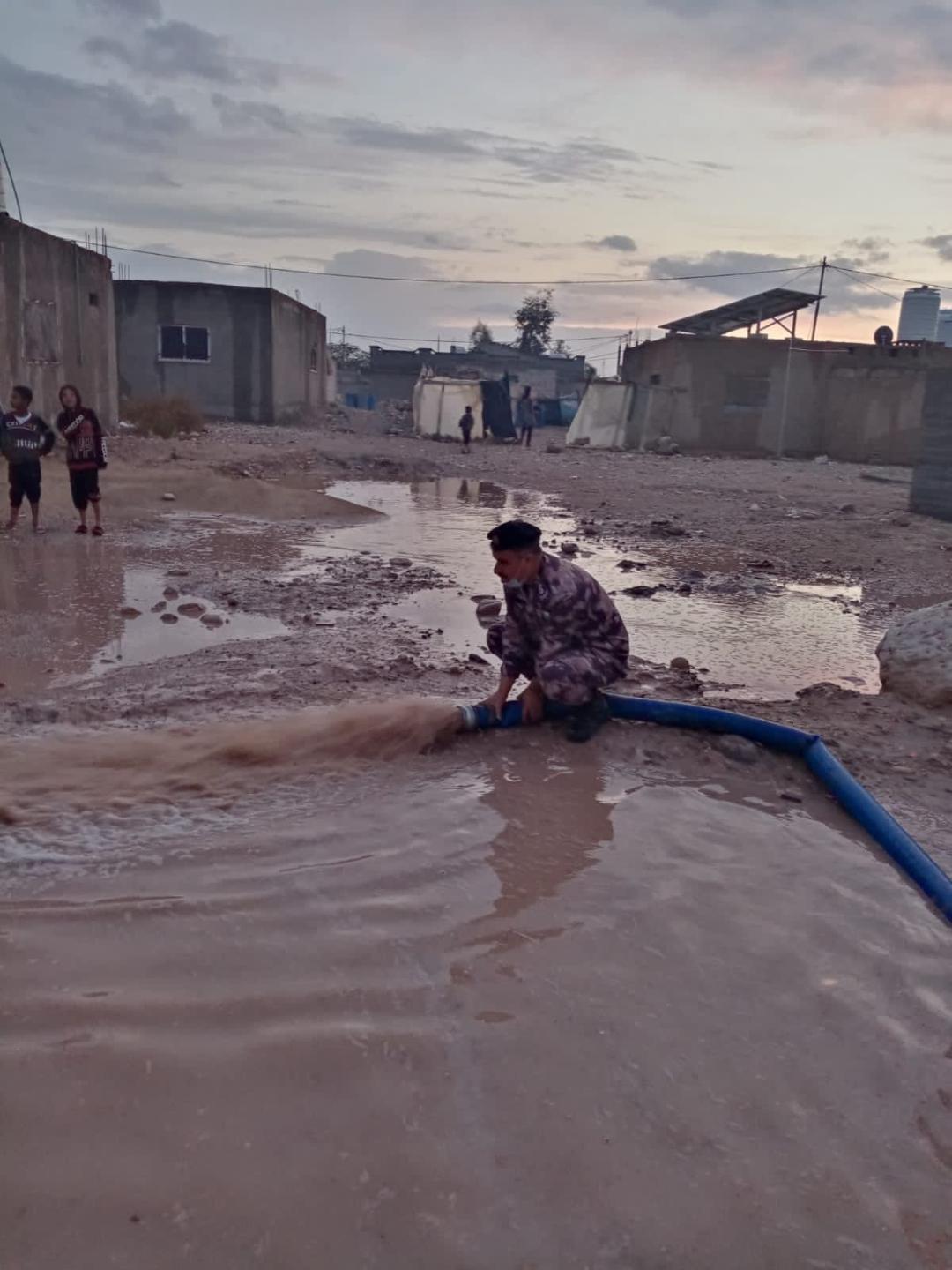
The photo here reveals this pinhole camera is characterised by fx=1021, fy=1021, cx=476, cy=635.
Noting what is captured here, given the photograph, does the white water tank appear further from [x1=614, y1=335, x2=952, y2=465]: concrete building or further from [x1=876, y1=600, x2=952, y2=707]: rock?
[x1=876, y1=600, x2=952, y2=707]: rock

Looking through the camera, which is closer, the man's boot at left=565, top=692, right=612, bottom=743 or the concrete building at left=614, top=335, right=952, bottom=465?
the man's boot at left=565, top=692, right=612, bottom=743

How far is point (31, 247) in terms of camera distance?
1568cm

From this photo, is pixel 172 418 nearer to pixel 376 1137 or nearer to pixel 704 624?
pixel 704 624

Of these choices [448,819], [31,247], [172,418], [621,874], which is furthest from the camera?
[172,418]

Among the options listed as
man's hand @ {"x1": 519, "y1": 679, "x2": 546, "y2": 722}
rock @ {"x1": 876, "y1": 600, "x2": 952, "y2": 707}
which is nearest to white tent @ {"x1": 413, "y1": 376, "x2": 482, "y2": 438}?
rock @ {"x1": 876, "y1": 600, "x2": 952, "y2": 707}

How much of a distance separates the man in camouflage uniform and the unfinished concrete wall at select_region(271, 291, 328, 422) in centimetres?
2617

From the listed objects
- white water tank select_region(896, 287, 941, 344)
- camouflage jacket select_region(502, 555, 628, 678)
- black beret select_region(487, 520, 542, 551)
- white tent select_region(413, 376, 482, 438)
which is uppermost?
white water tank select_region(896, 287, 941, 344)

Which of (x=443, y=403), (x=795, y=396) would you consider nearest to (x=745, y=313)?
(x=795, y=396)

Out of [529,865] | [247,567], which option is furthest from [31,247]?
[529,865]

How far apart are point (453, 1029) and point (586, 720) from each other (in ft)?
7.64

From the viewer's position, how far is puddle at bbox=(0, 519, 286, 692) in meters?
5.80

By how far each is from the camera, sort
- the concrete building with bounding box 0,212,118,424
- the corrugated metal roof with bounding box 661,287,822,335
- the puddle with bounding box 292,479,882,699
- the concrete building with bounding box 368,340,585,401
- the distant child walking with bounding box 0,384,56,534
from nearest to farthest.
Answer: the puddle with bounding box 292,479,882,699 < the distant child walking with bounding box 0,384,56,534 < the concrete building with bounding box 0,212,118,424 < the corrugated metal roof with bounding box 661,287,822,335 < the concrete building with bounding box 368,340,585,401

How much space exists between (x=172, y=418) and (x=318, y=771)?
19.6 meters

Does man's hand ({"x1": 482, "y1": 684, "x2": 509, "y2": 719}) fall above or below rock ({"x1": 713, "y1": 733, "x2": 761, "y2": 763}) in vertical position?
above
